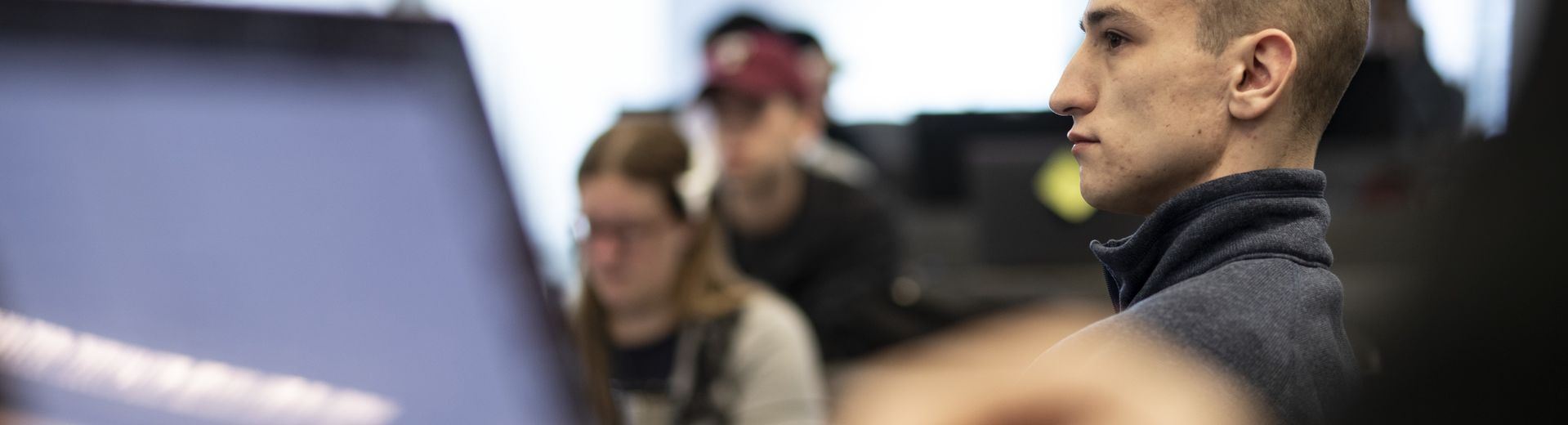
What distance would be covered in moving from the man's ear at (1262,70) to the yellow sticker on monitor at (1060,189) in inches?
72.9

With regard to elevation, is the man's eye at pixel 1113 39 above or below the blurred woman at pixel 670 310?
above

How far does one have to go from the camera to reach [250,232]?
0.45 metres

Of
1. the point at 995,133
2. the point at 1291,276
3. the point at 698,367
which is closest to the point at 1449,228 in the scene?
the point at 1291,276

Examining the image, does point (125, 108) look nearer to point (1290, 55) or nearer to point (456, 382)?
point (456, 382)

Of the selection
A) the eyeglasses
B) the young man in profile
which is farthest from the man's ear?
the eyeglasses

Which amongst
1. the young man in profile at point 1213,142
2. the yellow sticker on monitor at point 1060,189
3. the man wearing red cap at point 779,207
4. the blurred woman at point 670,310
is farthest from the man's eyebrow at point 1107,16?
the yellow sticker on monitor at point 1060,189

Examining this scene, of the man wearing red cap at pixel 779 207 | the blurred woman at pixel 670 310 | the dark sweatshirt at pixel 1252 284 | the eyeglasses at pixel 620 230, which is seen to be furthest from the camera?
the man wearing red cap at pixel 779 207

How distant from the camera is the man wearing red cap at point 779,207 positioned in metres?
2.10

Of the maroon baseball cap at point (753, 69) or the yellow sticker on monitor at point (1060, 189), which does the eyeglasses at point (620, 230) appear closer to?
the maroon baseball cap at point (753, 69)

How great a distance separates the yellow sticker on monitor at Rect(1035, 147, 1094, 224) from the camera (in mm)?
2291

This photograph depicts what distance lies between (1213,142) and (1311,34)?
5 cm

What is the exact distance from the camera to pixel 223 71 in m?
0.45

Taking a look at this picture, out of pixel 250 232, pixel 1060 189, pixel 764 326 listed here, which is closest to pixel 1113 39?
pixel 250 232

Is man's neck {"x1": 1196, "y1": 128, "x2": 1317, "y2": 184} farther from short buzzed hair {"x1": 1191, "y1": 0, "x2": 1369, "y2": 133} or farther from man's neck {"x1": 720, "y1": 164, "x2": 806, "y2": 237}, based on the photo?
man's neck {"x1": 720, "y1": 164, "x2": 806, "y2": 237}
